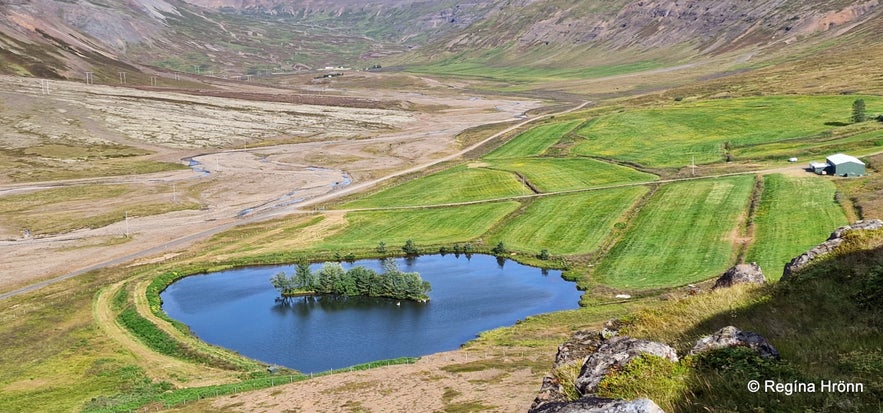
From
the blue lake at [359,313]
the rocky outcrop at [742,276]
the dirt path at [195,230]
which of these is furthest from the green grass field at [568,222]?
the rocky outcrop at [742,276]

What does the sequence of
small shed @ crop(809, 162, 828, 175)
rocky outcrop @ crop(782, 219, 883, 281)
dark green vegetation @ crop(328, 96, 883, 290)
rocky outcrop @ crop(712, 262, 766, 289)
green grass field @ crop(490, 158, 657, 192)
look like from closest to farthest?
rocky outcrop @ crop(782, 219, 883, 281) → rocky outcrop @ crop(712, 262, 766, 289) → dark green vegetation @ crop(328, 96, 883, 290) → small shed @ crop(809, 162, 828, 175) → green grass field @ crop(490, 158, 657, 192)

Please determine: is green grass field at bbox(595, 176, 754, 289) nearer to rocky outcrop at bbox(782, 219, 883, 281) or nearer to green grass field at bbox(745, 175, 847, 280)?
green grass field at bbox(745, 175, 847, 280)

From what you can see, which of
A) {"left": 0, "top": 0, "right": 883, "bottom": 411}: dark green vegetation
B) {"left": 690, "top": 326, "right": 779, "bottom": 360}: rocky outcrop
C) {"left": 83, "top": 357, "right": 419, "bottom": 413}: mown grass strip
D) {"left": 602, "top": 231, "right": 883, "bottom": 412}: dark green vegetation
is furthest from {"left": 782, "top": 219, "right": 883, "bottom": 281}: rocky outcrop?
{"left": 83, "top": 357, "right": 419, "bottom": 413}: mown grass strip

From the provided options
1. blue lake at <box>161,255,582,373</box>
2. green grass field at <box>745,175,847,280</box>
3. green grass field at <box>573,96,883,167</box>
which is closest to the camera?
blue lake at <box>161,255,582,373</box>

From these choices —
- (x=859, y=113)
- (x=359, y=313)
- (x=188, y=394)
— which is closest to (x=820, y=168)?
(x=859, y=113)

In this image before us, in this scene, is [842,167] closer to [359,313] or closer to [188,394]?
[359,313]
